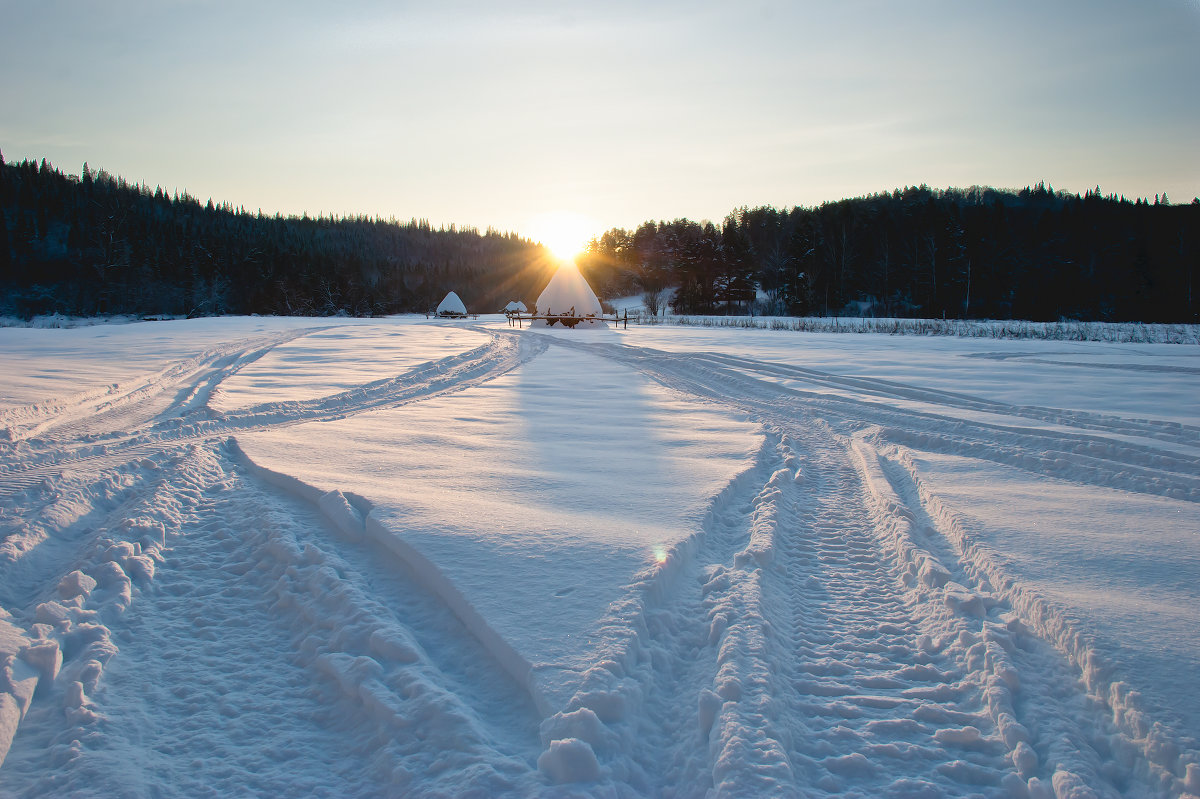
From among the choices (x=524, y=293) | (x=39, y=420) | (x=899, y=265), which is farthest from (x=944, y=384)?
(x=524, y=293)

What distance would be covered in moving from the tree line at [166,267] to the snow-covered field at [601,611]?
214ft

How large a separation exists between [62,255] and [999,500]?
287 ft

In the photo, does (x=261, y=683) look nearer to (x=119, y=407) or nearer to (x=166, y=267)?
(x=119, y=407)

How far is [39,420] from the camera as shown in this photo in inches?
258

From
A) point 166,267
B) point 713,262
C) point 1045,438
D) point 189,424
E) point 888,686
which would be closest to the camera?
point 888,686

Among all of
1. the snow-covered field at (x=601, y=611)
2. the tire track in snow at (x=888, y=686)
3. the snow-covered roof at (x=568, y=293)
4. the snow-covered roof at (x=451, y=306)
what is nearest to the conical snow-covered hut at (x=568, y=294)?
the snow-covered roof at (x=568, y=293)

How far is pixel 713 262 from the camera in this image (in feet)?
182

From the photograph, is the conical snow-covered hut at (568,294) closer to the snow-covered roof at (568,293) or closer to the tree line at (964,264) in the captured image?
the snow-covered roof at (568,293)

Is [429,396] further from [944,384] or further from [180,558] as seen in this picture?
[944,384]

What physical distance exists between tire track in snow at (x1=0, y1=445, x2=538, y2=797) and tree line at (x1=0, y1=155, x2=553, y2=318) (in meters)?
66.2

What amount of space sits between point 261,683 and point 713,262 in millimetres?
56067

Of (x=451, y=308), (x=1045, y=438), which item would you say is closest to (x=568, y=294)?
(x=451, y=308)

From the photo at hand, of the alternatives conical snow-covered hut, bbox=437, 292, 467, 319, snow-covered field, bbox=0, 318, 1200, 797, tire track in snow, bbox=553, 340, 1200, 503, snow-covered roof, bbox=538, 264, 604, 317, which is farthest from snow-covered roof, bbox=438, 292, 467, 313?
snow-covered field, bbox=0, 318, 1200, 797

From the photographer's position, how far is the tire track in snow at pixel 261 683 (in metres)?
1.94
